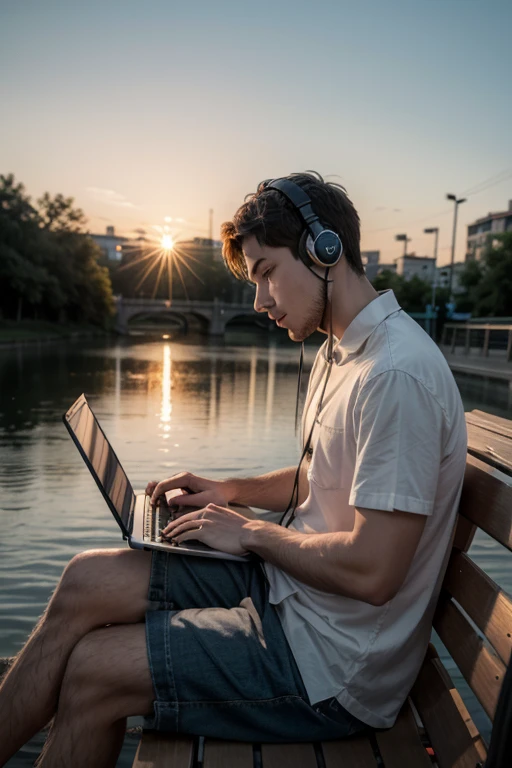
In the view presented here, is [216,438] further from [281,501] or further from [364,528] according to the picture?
[364,528]

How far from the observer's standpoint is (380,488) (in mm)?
1633

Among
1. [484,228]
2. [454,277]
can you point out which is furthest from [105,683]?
[454,277]

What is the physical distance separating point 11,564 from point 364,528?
3.49 m

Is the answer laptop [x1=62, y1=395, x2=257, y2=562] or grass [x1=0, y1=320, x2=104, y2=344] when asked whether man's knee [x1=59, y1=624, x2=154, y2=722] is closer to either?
laptop [x1=62, y1=395, x2=257, y2=562]

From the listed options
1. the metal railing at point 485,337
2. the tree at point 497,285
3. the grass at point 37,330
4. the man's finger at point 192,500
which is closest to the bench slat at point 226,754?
the man's finger at point 192,500

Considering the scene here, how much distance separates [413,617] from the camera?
181cm

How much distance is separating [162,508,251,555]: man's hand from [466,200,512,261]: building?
3266 inches

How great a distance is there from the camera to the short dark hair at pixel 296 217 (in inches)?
77.2

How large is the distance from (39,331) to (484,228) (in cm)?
6361

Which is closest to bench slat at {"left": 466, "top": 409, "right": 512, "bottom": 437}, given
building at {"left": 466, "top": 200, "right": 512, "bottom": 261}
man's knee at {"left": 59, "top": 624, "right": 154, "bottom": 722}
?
man's knee at {"left": 59, "top": 624, "right": 154, "bottom": 722}

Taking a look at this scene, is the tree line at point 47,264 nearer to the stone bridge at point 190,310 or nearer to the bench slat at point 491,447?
the stone bridge at point 190,310

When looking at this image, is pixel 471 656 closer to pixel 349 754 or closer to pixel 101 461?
pixel 349 754

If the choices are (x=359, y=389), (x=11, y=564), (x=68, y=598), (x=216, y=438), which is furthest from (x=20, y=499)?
(x=359, y=389)

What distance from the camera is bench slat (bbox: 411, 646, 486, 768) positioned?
1599mm
